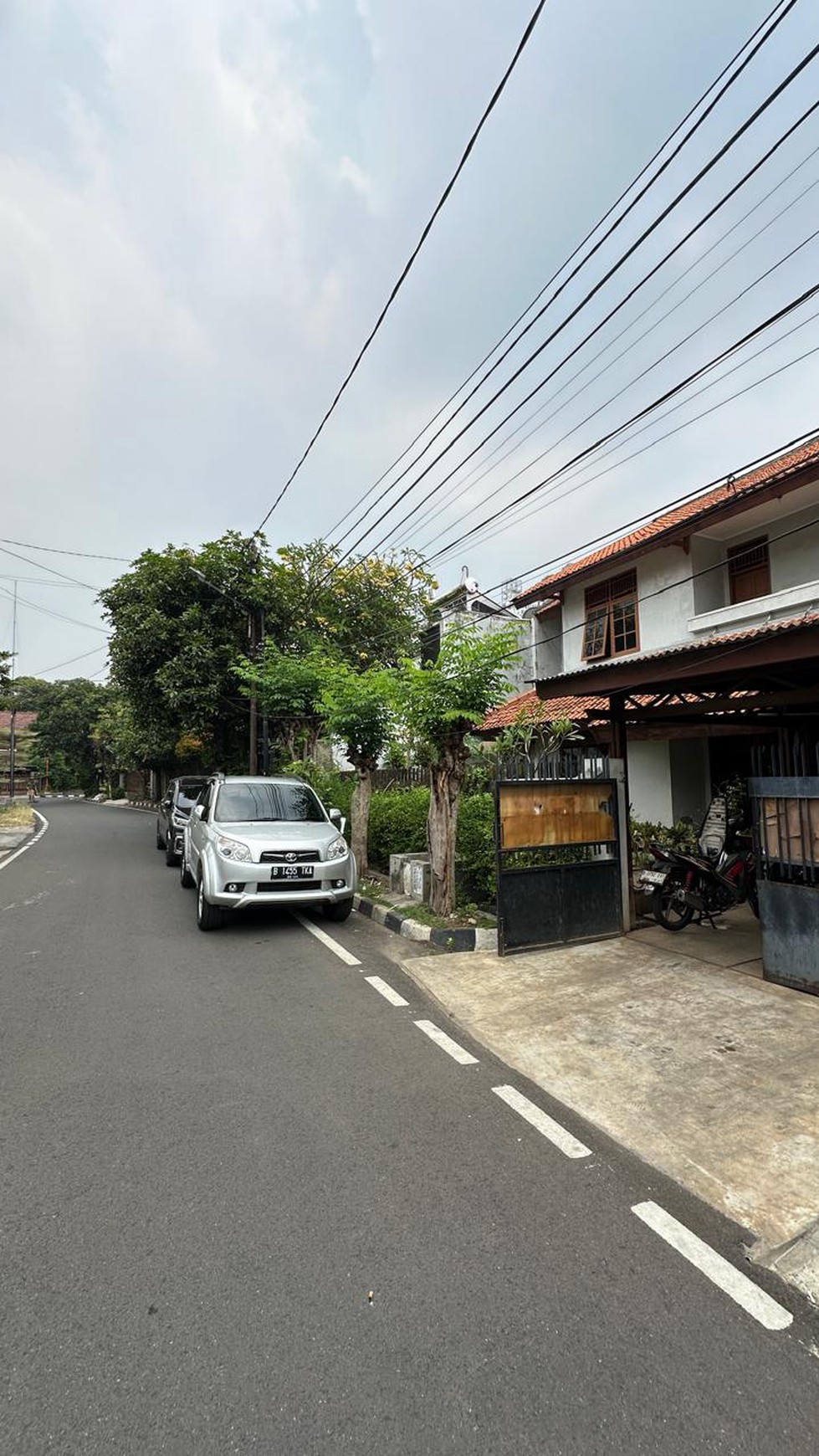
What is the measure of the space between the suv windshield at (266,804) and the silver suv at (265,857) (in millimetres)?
11

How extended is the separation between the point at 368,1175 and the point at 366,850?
343 inches

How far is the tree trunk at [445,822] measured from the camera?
7.88 metres

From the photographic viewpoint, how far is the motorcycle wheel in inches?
290

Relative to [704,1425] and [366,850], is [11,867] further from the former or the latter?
[704,1425]

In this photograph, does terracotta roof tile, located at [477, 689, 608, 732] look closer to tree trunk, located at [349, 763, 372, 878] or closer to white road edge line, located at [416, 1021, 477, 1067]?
tree trunk, located at [349, 763, 372, 878]

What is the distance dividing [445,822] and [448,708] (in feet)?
4.64

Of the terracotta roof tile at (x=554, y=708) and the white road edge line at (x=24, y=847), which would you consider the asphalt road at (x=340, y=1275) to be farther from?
the white road edge line at (x=24, y=847)

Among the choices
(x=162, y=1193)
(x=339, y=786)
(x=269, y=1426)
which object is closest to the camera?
(x=269, y=1426)

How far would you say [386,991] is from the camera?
5449mm

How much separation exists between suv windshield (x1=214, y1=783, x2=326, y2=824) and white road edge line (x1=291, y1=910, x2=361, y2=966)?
1178 millimetres

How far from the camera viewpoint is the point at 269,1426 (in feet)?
5.76

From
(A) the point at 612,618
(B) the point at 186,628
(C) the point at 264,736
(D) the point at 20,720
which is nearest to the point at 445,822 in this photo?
(A) the point at 612,618

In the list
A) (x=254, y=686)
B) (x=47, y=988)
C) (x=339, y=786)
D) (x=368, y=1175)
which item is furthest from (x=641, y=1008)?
(x=254, y=686)

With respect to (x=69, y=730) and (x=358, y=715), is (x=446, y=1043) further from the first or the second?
(x=69, y=730)
